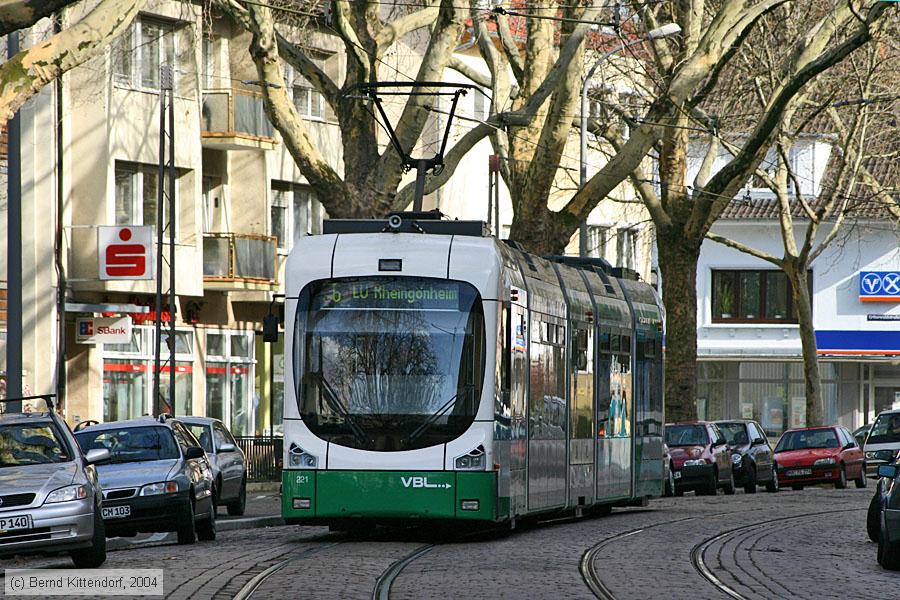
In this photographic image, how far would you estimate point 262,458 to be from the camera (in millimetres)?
38219

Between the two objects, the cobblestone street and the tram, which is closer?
the cobblestone street

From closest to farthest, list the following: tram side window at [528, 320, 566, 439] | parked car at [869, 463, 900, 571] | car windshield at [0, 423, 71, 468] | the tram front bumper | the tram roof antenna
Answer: parked car at [869, 463, 900, 571] < car windshield at [0, 423, 71, 468] < the tram front bumper < tram side window at [528, 320, 566, 439] < the tram roof antenna

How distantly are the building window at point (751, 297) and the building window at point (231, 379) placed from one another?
2429 cm

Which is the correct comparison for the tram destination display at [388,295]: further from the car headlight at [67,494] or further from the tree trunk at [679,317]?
the tree trunk at [679,317]

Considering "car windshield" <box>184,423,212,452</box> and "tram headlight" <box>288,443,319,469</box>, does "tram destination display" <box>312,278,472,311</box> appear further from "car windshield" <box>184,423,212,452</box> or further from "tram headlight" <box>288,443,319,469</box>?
"car windshield" <box>184,423,212,452</box>

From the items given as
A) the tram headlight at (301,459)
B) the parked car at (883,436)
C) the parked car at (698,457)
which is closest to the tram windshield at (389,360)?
the tram headlight at (301,459)

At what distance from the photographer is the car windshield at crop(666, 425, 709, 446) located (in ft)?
119

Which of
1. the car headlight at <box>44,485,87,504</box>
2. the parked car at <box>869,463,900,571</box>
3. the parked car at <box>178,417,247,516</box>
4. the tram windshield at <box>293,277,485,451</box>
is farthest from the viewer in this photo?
the parked car at <box>178,417,247,516</box>

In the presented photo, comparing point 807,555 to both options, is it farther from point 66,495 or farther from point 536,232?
point 536,232

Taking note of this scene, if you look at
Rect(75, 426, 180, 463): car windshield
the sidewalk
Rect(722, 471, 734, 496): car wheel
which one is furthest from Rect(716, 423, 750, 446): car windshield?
Rect(75, 426, 180, 463): car windshield

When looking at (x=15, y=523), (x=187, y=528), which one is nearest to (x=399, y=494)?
(x=187, y=528)

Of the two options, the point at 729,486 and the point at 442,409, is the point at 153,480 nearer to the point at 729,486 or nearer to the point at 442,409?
the point at 442,409

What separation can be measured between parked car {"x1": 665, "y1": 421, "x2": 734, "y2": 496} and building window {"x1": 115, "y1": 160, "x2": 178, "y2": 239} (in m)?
11.3

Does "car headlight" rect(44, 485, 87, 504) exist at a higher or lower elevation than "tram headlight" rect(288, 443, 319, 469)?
lower
